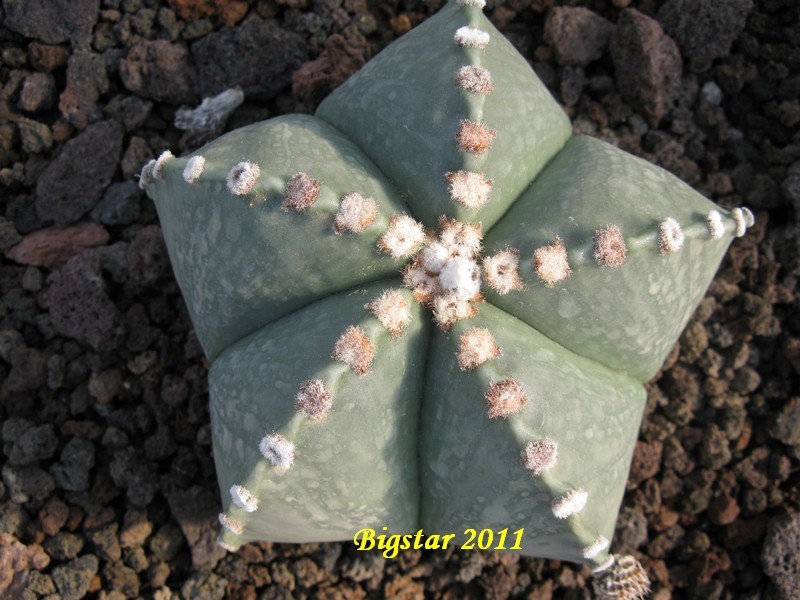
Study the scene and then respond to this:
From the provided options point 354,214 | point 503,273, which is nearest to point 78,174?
point 354,214

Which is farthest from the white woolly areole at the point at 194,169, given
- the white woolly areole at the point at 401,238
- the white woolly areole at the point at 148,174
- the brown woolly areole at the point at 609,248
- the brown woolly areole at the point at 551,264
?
the brown woolly areole at the point at 609,248

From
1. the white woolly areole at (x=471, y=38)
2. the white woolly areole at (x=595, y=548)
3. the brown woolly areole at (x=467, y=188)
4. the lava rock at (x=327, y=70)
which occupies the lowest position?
the white woolly areole at (x=595, y=548)

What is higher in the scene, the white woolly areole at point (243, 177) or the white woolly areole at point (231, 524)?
the white woolly areole at point (243, 177)

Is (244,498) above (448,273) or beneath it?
beneath

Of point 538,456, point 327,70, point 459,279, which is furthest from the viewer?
point 327,70

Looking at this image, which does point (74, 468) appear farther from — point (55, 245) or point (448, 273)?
point (448, 273)

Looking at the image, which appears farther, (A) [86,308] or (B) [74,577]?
(A) [86,308]

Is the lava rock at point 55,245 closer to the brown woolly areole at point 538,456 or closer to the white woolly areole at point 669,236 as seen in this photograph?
the brown woolly areole at point 538,456
